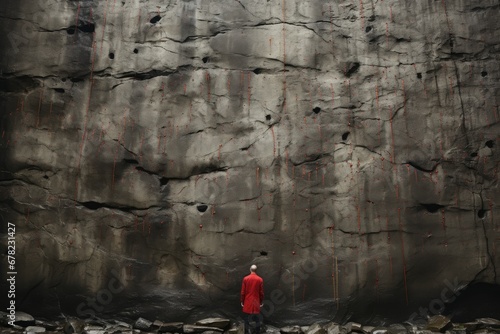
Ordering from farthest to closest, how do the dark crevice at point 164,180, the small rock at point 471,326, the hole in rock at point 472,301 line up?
the dark crevice at point 164,180 < the hole in rock at point 472,301 < the small rock at point 471,326

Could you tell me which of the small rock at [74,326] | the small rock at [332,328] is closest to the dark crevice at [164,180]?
the small rock at [74,326]

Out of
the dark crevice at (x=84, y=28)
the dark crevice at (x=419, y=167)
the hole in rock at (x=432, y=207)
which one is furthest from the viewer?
the dark crevice at (x=84, y=28)

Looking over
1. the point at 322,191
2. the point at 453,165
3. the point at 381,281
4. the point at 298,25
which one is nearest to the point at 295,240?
the point at 322,191

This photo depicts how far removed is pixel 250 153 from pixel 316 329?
2.55 m

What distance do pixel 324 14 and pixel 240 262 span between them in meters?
4.10

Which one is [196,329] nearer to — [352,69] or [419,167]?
[419,167]

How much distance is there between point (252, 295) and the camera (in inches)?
194

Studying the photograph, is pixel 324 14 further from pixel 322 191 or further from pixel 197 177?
pixel 197 177

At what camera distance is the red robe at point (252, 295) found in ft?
16.1

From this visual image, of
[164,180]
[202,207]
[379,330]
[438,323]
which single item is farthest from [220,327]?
[438,323]

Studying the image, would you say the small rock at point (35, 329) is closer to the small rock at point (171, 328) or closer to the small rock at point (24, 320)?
the small rock at point (24, 320)

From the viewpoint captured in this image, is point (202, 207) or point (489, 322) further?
point (202, 207)

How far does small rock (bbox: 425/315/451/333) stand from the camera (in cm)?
527

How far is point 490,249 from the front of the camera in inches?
222
